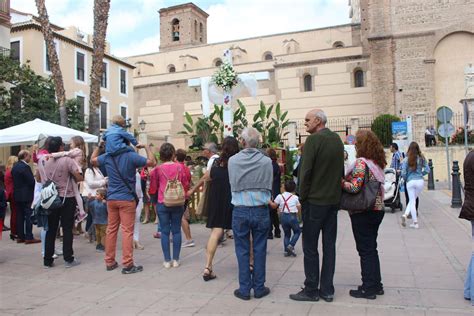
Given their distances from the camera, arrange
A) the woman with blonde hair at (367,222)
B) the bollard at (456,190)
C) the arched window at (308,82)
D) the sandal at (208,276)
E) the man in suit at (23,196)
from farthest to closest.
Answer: the arched window at (308,82), the bollard at (456,190), the man in suit at (23,196), the sandal at (208,276), the woman with blonde hair at (367,222)

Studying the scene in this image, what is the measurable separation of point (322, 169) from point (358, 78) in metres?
34.3

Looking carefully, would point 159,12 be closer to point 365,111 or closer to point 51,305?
point 365,111

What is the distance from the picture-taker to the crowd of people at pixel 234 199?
4.62 meters

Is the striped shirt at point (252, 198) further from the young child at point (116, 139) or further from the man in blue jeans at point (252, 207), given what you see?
the young child at point (116, 139)

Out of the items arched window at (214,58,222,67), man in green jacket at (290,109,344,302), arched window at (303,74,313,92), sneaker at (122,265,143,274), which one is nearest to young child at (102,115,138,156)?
sneaker at (122,265,143,274)

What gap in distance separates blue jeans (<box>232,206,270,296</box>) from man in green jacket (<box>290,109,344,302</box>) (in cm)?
44

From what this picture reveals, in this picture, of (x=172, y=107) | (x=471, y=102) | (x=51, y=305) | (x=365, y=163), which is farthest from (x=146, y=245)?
(x=172, y=107)

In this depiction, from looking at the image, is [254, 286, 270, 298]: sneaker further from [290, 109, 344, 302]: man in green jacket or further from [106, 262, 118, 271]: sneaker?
[106, 262, 118, 271]: sneaker

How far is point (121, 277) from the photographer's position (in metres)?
5.68

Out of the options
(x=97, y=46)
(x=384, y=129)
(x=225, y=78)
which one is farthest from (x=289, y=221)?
(x=384, y=129)

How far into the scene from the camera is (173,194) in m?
6.07

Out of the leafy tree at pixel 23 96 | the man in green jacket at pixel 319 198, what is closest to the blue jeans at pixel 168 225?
the man in green jacket at pixel 319 198

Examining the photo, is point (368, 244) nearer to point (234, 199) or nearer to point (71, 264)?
point (234, 199)

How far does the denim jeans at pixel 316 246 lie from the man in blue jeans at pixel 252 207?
1.63ft
